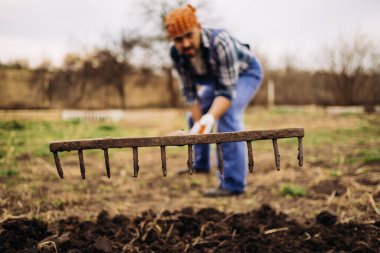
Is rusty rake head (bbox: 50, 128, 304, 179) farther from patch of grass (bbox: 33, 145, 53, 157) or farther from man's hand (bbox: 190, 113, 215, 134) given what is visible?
patch of grass (bbox: 33, 145, 53, 157)

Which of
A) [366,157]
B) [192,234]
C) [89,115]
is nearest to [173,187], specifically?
[192,234]

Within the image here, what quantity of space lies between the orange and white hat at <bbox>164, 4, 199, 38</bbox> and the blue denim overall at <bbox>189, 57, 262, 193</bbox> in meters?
0.72

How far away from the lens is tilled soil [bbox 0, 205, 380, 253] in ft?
5.70

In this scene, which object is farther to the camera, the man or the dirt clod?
the man

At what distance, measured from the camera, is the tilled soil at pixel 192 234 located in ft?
5.70

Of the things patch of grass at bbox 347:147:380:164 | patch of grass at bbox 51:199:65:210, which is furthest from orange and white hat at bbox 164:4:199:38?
patch of grass at bbox 347:147:380:164

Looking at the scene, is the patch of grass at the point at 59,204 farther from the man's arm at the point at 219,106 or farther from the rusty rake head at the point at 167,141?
the man's arm at the point at 219,106

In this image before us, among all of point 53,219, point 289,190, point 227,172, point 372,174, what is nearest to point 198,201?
point 227,172

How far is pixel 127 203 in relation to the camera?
2.72 meters

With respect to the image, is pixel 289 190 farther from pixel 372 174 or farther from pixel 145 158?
pixel 145 158

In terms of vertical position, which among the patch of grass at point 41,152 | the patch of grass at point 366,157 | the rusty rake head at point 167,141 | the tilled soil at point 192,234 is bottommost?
the patch of grass at point 366,157

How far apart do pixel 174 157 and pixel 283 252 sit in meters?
3.36

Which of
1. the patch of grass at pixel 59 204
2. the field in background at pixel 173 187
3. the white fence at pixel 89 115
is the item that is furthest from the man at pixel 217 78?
the white fence at pixel 89 115

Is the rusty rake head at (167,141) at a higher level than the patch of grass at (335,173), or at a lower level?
higher
